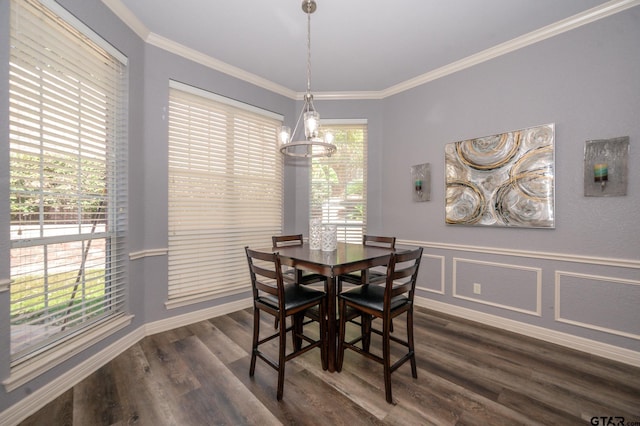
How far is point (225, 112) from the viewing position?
3244 mm

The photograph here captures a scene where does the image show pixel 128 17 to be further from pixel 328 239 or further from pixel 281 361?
pixel 281 361

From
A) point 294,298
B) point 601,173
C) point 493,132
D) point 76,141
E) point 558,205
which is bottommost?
point 294,298

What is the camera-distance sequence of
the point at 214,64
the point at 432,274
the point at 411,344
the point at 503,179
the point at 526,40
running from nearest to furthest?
the point at 411,344 < the point at 526,40 < the point at 503,179 < the point at 214,64 < the point at 432,274

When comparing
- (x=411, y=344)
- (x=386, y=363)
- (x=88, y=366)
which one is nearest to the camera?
(x=386, y=363)

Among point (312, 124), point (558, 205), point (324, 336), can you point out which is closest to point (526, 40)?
point (558, 205)

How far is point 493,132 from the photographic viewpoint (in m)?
2.87

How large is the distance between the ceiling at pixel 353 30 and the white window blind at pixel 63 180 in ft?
2.10

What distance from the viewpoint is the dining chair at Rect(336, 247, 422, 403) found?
1.74 meters

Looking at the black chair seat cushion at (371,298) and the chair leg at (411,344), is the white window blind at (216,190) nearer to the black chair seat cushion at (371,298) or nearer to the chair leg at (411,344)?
the black chair seat cushion at (371,298)

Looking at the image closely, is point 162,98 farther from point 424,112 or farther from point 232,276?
point 424,112

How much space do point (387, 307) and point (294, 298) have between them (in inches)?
26.5

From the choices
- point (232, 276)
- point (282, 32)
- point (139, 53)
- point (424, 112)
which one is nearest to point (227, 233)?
point (232, 276)

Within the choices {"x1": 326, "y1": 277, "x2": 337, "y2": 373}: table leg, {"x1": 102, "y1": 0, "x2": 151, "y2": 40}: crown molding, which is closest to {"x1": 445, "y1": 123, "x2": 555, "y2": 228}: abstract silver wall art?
{"x1": 326, "y1": 277, "x2": 337, "y2": 373}: table leg

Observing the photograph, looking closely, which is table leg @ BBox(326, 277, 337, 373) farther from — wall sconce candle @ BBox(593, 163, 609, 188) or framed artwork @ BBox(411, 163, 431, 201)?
wall sconce candle @ BBox(593, 163, 609, 188)
